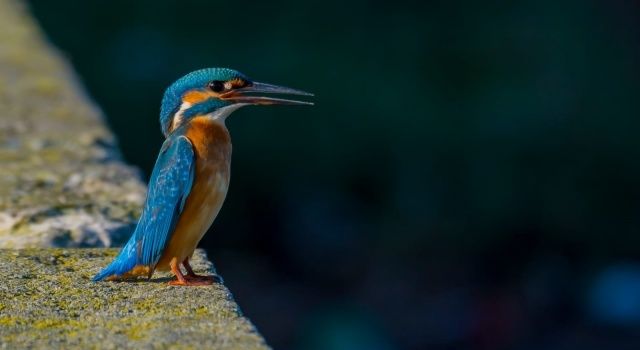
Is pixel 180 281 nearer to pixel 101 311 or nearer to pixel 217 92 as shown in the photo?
pixel 101 311

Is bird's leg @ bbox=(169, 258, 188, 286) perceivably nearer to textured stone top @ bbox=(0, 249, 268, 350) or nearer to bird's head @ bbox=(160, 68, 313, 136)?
A: textured stone top @ bbox=(0, 249, 268, 350)

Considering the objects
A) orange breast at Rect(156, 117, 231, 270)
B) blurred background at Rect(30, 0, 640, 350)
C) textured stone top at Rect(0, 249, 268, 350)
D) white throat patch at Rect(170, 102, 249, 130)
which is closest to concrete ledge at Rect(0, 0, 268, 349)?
textured stone top at Rect(0, 249, 268, 350)

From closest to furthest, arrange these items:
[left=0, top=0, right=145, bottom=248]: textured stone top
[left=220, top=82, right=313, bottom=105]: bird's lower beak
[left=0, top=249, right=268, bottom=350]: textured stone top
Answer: [left=0, top=249, right=268, bottom=350]: textured stone top, [left=220, top=82, right=313, bottom=105]: bird's lower beak, [left=0, top=0, right=145, bottom=248]: textured stone top

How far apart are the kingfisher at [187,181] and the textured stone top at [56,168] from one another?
26.6 inches

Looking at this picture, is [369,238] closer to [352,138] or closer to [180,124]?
[352,138]

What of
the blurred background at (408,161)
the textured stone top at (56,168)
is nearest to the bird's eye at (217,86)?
the textured stone top at (56,168)

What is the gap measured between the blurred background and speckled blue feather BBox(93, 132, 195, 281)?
178 inches

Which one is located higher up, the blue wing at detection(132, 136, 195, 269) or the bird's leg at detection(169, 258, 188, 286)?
the blue wing at detection(132, 136, 195, 269)

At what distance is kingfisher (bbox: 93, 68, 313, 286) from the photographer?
3.72 m

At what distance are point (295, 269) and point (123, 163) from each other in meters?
3.50

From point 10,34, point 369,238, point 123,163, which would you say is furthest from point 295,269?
point 123,163

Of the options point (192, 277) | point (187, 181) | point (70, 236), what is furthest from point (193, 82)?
point (70, 236)

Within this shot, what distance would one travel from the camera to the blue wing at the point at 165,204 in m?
3.72

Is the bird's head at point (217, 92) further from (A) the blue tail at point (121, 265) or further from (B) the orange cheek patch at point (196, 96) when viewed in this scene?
(A) the blue tail at point (121, 265)
